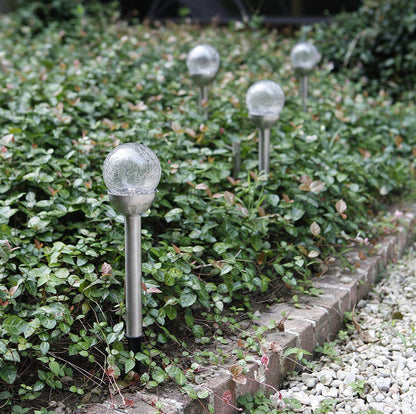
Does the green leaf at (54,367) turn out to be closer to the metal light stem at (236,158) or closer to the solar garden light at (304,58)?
the metal light stem at (236,158)

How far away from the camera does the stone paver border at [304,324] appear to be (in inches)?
71.4

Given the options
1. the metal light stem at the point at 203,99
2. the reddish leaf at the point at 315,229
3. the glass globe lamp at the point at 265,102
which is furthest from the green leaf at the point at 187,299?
the metal light stem at the point at 203,99

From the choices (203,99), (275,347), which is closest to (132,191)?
(275,347)

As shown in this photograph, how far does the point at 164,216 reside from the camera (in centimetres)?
253

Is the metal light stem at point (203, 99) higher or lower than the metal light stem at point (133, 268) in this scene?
higher

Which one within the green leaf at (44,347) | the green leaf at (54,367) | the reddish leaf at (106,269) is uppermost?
the reddish leaf at (106,269)

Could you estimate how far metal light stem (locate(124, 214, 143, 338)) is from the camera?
185cm

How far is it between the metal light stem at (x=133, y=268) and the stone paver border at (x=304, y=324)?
0.27 metres

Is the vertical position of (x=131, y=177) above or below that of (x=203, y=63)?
below

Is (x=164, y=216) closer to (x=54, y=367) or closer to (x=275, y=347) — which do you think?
(x=275, y=347)

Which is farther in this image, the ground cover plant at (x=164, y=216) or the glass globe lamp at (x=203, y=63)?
the glass globe lamp at (x=203, y=63)

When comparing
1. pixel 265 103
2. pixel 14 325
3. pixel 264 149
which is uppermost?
pixel 265 103

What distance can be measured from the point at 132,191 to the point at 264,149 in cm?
→ 130

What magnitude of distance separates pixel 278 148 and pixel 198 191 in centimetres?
79
